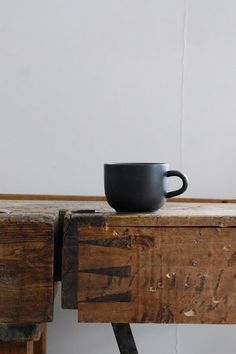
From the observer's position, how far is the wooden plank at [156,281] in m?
0.58

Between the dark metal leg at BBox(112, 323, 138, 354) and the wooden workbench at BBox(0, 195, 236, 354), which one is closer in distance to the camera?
the wooden workbench at BBox(0, 195, 236, 354)

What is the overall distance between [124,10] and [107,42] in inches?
4.0

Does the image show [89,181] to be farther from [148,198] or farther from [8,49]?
[148,198]

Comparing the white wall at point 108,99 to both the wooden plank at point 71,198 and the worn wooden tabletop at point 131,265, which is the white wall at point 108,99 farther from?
the worn wooden tabletop at point 131,265

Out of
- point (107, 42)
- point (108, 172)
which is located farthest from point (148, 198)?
point (107, 42)

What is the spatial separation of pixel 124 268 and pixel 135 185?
11 cm

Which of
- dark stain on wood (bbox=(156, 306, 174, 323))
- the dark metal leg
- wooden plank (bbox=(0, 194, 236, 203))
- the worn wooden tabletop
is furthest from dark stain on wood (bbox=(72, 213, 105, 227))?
wooden plank (bbox=(0, 194, 236, 203))

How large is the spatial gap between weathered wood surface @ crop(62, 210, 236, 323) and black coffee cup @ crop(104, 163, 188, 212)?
0.15 ft

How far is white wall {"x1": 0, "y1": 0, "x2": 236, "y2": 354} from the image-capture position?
3.97 ft

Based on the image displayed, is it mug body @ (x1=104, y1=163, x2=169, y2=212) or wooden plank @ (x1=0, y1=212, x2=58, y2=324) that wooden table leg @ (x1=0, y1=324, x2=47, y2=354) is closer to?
wooden plank @ (x1=0, y1=212, x2=58, y2=324)

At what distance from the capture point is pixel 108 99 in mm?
1212

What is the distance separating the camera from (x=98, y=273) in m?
0.57

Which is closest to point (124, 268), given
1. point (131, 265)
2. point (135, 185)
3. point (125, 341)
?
point (131, 265)

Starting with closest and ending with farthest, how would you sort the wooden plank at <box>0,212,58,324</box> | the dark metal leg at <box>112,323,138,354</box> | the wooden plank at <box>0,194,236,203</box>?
1. the wooden plank at <box>0,212,58,324</box>
2. the dark metal leg at <box>112,323,138,354</box>
3. the wooden plank at <box>0,194,236,203</box>
